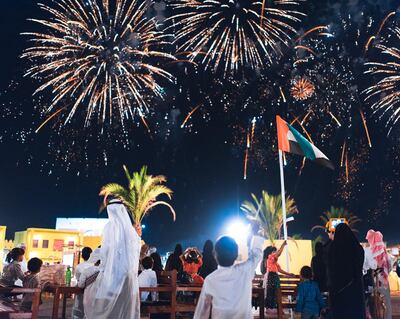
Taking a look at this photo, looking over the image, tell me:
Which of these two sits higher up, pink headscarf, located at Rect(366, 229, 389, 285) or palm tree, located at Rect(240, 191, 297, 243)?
palm tree, located at Rect(240, 191, 297, 243)

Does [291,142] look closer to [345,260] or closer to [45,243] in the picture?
[345,260]

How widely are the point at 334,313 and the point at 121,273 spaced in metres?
2.74

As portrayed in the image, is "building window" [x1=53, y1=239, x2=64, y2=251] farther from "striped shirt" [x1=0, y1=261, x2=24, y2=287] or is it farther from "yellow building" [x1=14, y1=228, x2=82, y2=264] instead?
"striped shirt" [x1=0, y1=261, x2=24, y2=287]

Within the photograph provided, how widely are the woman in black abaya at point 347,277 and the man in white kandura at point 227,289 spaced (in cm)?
208

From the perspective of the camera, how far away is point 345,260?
5602 millimetres

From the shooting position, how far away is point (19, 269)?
8211 mm

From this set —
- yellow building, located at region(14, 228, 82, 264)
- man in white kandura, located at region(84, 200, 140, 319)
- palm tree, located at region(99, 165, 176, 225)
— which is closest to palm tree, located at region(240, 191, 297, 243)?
palm tree, located at region(99, 165, 176, 225)

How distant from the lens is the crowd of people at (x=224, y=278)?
388cm

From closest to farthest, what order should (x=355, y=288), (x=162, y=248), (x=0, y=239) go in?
(x=355, y=288) → (x=0, y=239) → (x=162, y=248)

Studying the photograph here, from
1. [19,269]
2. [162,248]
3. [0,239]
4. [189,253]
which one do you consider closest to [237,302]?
[189,253]

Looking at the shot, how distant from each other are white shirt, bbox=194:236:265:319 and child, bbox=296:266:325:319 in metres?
3.14

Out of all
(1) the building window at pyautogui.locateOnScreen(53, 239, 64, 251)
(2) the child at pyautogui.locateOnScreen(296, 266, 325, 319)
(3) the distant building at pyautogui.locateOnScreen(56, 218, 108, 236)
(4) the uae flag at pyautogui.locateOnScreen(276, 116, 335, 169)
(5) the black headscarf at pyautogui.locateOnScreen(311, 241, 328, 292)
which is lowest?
(2) the child at pyautogui.locateOnScreen(296, 266, 325, 319)

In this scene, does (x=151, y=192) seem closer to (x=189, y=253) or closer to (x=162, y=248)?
(x=189, y=253)

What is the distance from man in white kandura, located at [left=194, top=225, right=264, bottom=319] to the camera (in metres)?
3.81
